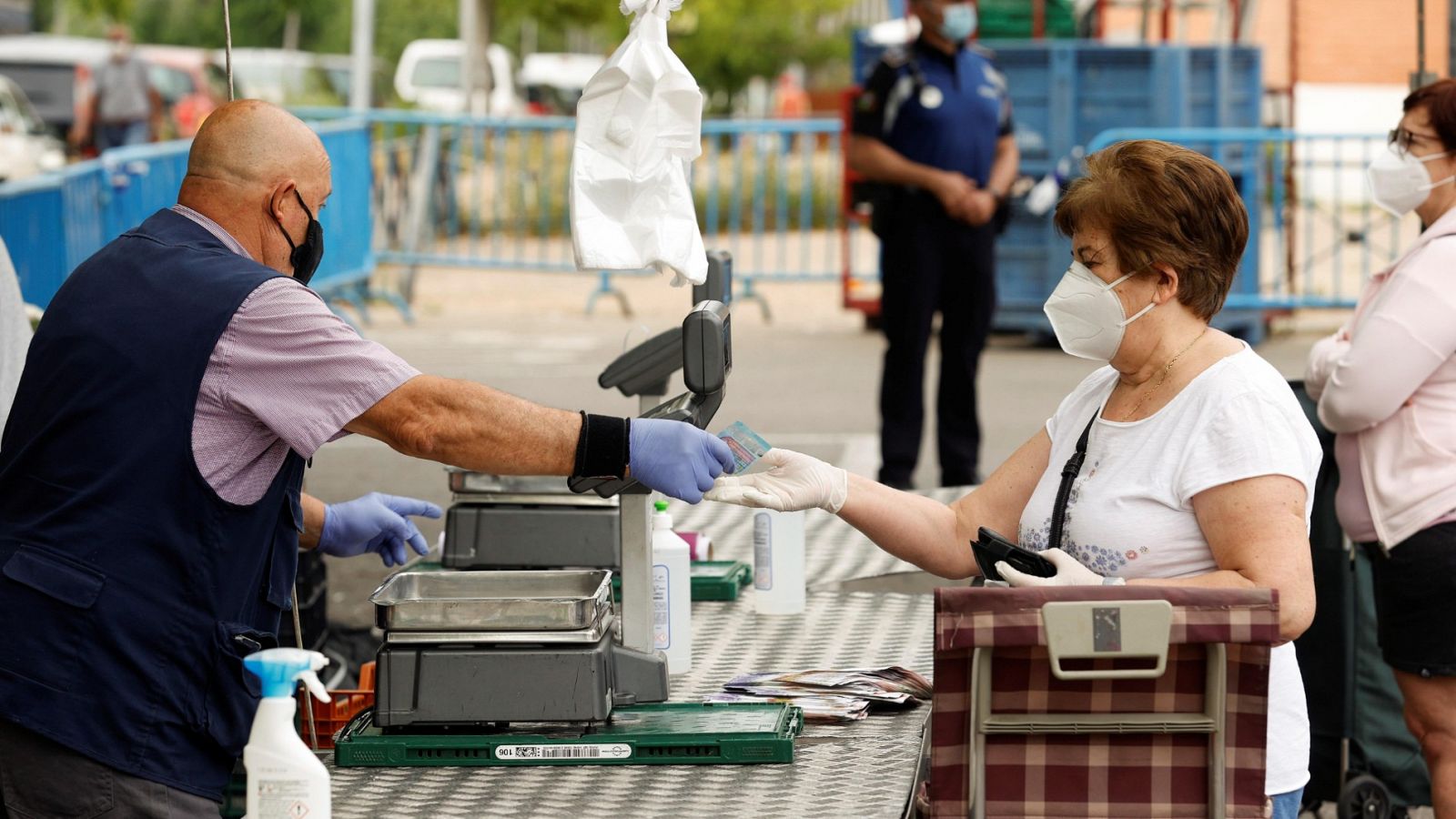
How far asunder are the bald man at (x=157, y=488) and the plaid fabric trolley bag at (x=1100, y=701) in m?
0.62

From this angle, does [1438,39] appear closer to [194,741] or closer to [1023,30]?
[1023,30]

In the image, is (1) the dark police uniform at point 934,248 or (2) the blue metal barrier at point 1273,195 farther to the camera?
(2) the blue metal barrier at point 1273,195

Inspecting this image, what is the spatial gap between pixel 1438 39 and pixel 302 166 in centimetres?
1894

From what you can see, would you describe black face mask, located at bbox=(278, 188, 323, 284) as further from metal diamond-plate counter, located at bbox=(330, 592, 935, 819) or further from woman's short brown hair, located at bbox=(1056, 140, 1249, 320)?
woman's short brown hair, located at bbox=(1056, 140, 1249, 320)

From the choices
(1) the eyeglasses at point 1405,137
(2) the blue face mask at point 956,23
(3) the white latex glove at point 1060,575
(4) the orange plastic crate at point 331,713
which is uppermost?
(2) the blue face mask at point 956,23

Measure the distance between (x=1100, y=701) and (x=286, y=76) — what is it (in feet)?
105

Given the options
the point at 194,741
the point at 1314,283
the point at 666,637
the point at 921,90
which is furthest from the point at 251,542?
the point at 1314,283

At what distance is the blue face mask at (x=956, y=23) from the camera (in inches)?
297

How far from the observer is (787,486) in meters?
3.23

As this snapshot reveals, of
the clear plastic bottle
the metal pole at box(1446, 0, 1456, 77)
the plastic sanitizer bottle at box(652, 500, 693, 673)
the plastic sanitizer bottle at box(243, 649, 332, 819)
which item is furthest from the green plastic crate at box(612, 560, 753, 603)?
the metal pole at box(1446, 0, 1456, 77)

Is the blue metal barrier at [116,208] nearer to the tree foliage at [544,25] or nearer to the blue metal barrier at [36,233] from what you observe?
the blue metal barrier at [36,233]

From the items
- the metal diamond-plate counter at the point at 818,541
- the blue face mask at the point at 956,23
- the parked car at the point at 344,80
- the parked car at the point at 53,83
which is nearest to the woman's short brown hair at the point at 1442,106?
the metal diamond-plate counter at the point at 818,541

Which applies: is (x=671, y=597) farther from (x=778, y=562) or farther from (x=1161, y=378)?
(x=1161, y=378)

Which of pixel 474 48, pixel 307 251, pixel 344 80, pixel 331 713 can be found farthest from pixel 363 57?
pixel 344 80
